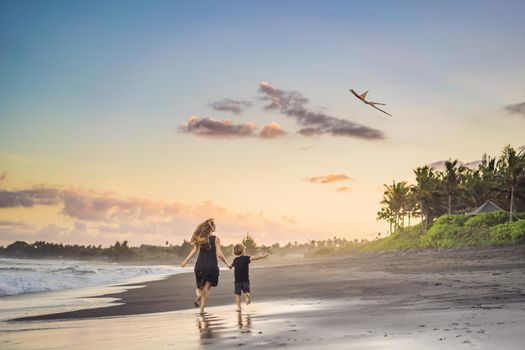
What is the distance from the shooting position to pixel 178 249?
540 feet

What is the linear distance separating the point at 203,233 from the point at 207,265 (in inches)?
27.3

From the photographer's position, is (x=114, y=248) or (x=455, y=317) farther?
(x=114, y=248)

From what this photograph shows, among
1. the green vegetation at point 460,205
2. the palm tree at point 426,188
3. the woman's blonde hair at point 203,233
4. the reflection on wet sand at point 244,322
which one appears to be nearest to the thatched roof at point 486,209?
the green vegetation at point 460,205

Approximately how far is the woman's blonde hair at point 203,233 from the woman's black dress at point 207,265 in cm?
12

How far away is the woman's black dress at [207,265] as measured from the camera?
10.9m

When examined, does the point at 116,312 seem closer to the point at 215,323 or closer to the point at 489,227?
the point at 215,323

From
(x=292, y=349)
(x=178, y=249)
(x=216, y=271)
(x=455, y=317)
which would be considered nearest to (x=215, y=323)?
(x=216, y=271)

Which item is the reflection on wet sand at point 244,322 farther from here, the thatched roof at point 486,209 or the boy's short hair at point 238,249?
the thatched roof at point 486,209

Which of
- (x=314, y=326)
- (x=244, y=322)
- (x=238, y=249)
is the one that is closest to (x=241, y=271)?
(x=238, y=249)

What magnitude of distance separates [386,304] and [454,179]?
204 feet

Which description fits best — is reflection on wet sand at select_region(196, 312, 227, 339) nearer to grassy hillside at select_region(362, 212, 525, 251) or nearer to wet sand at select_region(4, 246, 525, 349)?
wet sand at select_region(4, 246, 525, 349)

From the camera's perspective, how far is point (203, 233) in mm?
10883

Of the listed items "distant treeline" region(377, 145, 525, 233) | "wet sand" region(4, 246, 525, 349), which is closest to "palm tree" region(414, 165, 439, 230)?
"distant treeline" region(377, 145, 525, 233)

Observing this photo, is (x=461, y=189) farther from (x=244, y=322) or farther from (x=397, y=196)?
(x=244, y=322)
